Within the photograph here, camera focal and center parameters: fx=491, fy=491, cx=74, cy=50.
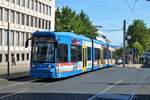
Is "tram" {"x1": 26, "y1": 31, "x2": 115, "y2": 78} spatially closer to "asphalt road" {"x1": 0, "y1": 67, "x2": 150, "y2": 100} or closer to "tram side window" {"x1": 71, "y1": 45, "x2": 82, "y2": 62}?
"tram side window" {"x1": 71, "y1": 45, "x2": 82, "y2": 62}

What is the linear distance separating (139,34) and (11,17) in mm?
91890

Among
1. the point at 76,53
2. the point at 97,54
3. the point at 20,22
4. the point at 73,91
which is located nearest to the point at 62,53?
the point at 76,53

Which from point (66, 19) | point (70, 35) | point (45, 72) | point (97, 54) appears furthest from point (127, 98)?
point (66, 19)

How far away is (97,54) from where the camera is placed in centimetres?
4712

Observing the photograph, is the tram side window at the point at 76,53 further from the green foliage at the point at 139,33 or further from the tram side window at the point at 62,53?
the green foliage at the point at 139,33

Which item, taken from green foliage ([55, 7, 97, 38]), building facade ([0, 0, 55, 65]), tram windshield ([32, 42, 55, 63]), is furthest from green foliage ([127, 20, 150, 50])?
tram windshield ([32, 42, 55, 63])

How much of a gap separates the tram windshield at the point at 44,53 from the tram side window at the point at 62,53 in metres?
0.59

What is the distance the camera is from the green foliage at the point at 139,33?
163125 millimetres

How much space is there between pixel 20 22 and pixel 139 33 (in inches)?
3469

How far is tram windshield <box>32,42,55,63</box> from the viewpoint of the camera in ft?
96.9

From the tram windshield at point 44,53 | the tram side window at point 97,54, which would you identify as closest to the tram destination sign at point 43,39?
the tram windshield at point 44,53

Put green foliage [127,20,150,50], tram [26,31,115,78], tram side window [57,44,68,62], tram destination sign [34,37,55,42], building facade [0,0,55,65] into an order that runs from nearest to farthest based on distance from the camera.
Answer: tram [26,31,115,78] → tram destination sign [34,37,55,42] → tram side window [57,44,68,62] → building facade [0,0,55,65] → green foliage [127,20,150,50]

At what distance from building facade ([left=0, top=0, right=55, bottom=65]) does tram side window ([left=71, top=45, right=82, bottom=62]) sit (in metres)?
37.8

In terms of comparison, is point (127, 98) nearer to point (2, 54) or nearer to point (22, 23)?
point (2, 54)
